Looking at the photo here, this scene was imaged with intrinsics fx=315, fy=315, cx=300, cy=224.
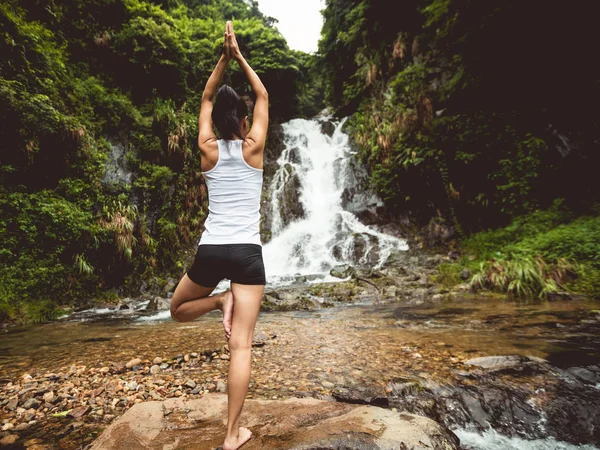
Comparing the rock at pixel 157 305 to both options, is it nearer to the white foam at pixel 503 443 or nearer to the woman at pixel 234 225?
the woman at pixel 234 225

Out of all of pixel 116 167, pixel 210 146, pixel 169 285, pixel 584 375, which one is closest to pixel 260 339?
pixel 210 146

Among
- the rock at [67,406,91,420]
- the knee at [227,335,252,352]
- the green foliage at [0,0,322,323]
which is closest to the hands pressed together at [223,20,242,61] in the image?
the knee at [227,335,252,352]

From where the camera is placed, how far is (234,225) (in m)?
1.75

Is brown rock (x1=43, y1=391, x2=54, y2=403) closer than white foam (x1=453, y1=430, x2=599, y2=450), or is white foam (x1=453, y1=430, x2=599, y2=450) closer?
white foam (x1=453, y1=430, x2=599, y2=450)

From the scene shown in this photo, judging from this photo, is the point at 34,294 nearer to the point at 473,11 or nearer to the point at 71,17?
the point at 71,17

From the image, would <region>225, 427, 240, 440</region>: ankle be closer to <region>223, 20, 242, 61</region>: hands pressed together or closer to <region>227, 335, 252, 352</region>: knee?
<region>227, 335, 252, 352</region>: knee

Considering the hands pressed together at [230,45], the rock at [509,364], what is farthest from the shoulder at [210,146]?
the rock at [509,364]

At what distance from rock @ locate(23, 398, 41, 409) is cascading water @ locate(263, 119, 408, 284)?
7.88m

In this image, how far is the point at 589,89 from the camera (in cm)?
818

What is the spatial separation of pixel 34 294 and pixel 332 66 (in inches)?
796

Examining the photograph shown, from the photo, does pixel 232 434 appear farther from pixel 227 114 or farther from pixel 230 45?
pixel 230 45

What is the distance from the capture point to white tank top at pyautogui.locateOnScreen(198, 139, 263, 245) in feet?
5.75

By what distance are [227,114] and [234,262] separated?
83 cm

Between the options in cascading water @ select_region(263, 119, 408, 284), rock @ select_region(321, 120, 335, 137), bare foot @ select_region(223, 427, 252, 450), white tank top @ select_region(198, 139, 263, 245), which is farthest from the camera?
rock @ select_region(321, 120, 335, 137)
